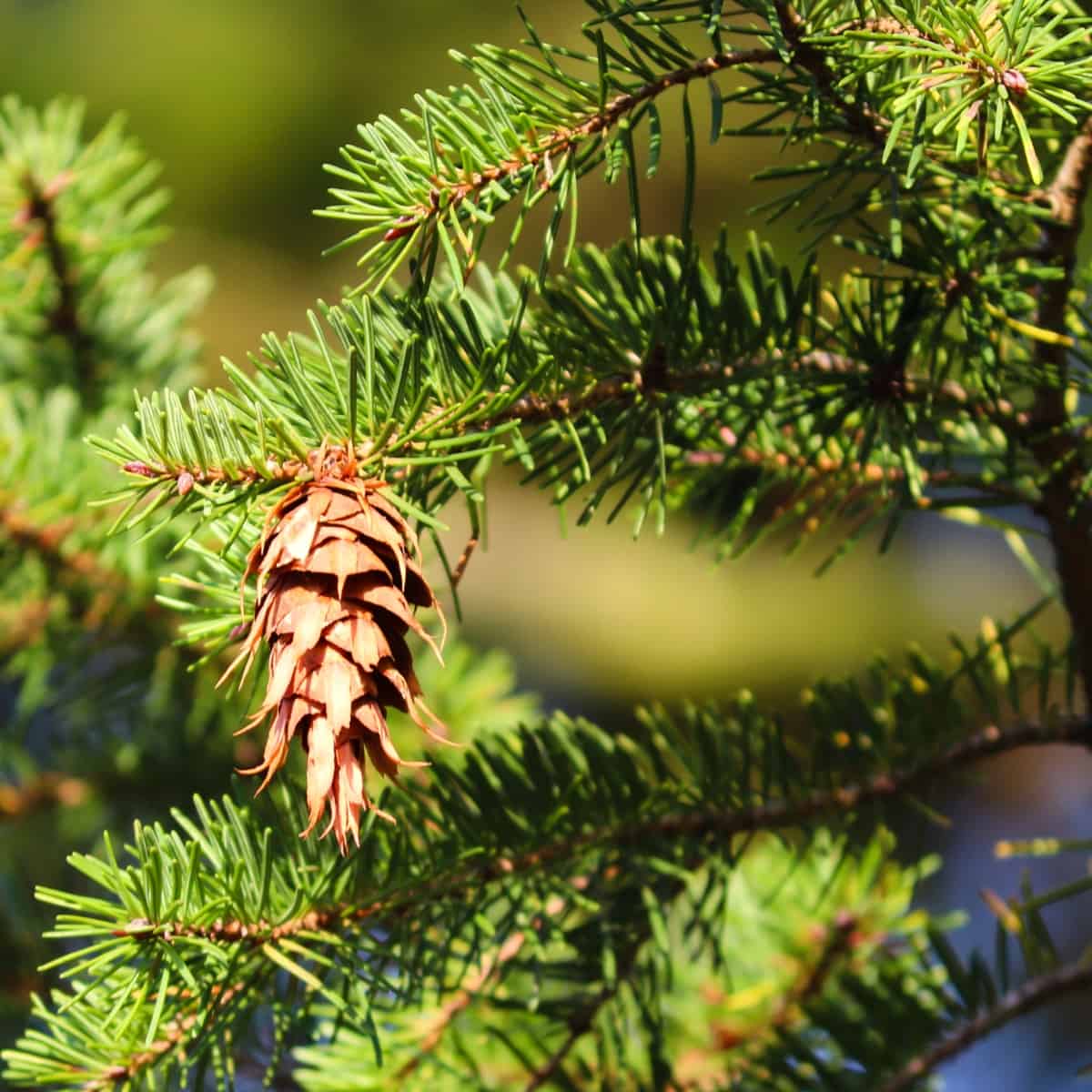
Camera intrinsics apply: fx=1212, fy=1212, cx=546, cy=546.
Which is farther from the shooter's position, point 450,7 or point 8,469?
point 450,7

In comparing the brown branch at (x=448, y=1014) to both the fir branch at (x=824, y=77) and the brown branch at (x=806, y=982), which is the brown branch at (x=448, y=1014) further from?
the fir branch at (x=824, y=77)

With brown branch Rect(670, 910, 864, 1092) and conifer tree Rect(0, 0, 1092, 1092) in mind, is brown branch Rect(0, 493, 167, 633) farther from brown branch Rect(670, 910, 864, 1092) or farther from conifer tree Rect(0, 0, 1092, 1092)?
brown branch Rect(670, 910, 864, 1092)

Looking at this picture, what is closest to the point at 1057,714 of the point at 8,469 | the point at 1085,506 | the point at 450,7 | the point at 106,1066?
the point at 1085,506

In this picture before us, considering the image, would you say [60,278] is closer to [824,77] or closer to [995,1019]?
[824,77]

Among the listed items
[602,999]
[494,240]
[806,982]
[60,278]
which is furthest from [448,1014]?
[494,240]

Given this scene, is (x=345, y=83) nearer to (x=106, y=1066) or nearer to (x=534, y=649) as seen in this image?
(x=534, y=649)

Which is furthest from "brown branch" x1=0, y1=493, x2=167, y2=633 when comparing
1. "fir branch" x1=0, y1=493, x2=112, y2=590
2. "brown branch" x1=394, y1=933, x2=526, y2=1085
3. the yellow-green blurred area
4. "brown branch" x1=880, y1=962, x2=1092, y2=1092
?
the yellow-green blurred area

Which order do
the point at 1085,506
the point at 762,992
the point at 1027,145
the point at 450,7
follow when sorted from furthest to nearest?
the point at 450,7, the point at 762,992, the point at 1085,506, the point at 1027,145
